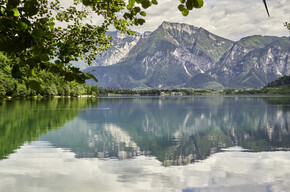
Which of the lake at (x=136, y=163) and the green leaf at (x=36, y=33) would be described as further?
the lake at (x=136, y=163)

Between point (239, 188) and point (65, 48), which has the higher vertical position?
point (65, 48)

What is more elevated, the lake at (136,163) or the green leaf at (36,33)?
the green leaf at (36,33)

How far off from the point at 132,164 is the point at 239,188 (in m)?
9.49

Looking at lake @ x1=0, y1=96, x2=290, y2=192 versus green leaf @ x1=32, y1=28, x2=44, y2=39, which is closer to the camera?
green leaf @ x1=32, y1=28, x2=44, y2=39

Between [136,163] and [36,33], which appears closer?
[36,33]

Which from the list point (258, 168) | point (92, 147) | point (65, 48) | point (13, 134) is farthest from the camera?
point (13, 134)

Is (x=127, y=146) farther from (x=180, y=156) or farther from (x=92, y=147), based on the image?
(x=180, y=156)

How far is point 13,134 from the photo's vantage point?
1518 inches

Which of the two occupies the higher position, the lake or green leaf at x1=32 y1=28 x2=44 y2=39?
green leaf at x1=32 y1=28 x2=44 y2=39

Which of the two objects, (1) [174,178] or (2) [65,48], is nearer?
(2) [65,48]

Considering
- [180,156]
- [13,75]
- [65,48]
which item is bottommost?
[180,156]

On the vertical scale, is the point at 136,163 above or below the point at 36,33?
below

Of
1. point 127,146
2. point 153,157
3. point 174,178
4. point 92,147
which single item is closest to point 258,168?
point 174,178

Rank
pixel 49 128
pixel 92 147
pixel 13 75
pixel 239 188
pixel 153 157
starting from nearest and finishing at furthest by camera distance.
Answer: pixel 13 75 → pixel 239 188 → pixel 153 157 → pixel 92 147 → pixel 49 128
